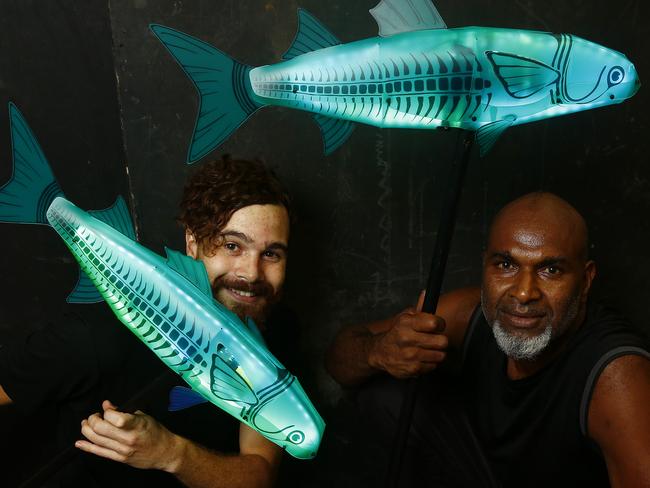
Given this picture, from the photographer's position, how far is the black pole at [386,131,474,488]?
0.91 metres

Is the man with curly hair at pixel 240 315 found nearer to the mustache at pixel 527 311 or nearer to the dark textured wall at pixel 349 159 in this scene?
the dark textured wall at pixel 349 159

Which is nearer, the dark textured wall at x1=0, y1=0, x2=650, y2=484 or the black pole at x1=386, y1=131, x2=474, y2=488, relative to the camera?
the black pole at x1=386, y1=131, x2=474, y2=488

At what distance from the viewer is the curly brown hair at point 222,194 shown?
40.2 inches

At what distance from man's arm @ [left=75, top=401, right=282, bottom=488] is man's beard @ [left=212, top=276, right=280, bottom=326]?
0.21 metres

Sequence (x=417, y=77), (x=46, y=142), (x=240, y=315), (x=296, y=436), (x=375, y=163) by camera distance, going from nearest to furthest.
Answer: (x=296, y=436) → (x=417, y=77) → (x=240, y=315) → (x=46, y=142) → (x=375, y=163)

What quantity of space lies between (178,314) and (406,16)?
0.55 meters

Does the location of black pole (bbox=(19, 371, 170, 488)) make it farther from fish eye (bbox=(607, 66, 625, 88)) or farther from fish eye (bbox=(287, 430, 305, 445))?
fish eye (bbox=(607, 66, 625, 88))

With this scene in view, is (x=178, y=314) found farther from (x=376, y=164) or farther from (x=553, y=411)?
(x=376, y=164)

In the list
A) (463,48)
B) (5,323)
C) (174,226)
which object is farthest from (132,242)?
(174,226)

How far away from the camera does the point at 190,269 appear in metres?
0.75

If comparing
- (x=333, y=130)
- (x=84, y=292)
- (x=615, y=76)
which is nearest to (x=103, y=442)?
(x=84, y=292)

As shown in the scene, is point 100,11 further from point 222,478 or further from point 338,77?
point 222,478

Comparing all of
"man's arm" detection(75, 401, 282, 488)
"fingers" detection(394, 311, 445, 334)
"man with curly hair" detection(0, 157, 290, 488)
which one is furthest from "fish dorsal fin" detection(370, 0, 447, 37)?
"man's arm" detection(75, 401, 282, 488)

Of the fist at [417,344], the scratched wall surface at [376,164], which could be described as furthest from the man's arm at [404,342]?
the scratched wall surface at [376,164]
